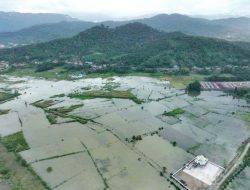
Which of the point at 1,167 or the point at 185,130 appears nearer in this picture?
the point at 1,167

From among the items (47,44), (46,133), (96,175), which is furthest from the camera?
(47,44)

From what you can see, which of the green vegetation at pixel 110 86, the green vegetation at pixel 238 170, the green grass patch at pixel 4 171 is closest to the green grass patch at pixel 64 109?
the green vegetation at pixel 110 86

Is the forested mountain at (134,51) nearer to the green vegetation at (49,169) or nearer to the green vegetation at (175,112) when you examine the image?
the green vegetation at (175,112)

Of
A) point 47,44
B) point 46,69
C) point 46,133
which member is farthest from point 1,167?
point 47,44

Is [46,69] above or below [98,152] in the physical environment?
below

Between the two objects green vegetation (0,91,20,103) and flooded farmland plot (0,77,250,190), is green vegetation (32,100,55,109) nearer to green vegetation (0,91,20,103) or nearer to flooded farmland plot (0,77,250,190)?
flooded farmland plot (0,77,250,190)

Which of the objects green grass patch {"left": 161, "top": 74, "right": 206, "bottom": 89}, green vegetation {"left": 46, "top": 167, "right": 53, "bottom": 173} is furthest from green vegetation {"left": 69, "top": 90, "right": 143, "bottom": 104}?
green vegetation {"left": 46, "top": 167, "right": 53, "bottom": 173}

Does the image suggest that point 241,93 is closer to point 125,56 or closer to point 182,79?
point 182,79

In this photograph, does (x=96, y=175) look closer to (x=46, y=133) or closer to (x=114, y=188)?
(x=114, y=188)
